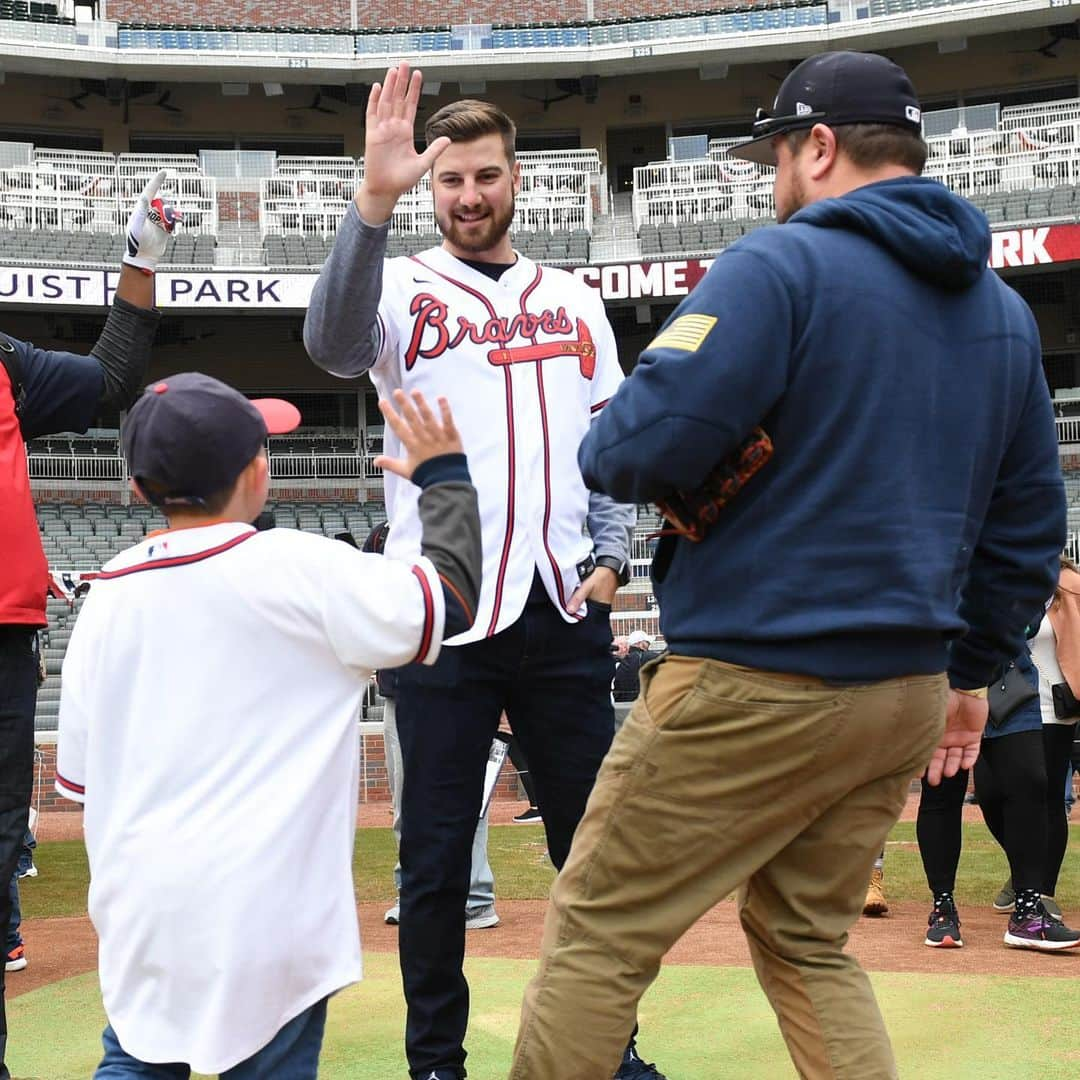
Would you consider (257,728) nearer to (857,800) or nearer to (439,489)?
(439,489)

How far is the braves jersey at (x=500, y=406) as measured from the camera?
3.27 m

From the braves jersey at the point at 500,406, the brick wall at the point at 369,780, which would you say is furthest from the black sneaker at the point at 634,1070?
the brick wall at the point at 369,780

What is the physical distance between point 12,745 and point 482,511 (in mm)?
1308

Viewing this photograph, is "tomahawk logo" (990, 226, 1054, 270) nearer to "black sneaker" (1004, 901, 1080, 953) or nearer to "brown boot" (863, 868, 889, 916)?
"brown boot" (863, 868, 889, 916)

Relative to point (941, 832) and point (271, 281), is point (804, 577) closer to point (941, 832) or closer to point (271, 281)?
point (941, 832)

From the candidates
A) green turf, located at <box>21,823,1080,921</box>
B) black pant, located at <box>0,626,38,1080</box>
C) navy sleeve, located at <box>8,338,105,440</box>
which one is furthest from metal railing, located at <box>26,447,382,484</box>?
black pant, located at <box>0,626,38,1080</box>

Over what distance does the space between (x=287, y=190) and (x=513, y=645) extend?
2469cm

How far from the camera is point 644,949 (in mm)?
2428

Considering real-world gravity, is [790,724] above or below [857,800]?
above

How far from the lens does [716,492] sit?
242cm

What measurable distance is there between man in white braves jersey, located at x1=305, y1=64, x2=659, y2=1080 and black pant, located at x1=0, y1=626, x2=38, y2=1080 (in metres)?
0.97

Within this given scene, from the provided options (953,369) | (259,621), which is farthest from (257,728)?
(953,369)

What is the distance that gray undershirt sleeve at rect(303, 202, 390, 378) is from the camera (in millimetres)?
3033

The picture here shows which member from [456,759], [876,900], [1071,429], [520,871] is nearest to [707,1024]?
[456,759]
